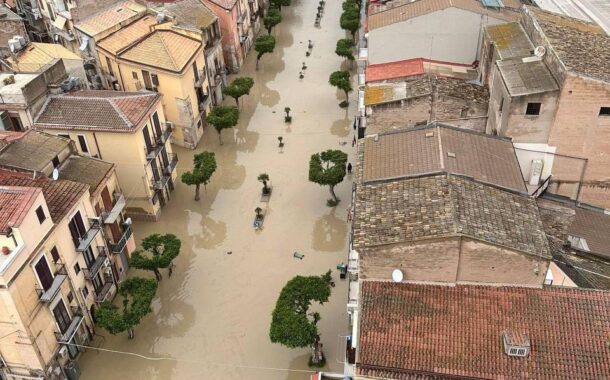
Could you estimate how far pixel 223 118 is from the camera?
142 feet

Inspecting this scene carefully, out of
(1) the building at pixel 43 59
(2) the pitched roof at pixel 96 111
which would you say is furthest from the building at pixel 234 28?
(2) the pitched roof at pixel 96 111

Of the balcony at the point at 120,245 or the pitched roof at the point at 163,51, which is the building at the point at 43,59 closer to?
the pitched roof at the point at 163,51

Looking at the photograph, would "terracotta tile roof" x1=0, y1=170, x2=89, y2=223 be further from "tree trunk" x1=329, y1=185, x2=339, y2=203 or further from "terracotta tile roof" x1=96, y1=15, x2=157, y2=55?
"terracotta tile roof" x1=96, y1=15, x2=157, y2=55

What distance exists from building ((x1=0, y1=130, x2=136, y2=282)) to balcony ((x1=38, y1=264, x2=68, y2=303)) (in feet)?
14.2

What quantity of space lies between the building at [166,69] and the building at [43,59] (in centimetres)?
270

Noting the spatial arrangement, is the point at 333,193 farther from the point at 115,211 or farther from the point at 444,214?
the point at 444,214

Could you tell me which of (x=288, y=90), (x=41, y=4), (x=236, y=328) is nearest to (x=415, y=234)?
(x=236, y=328)

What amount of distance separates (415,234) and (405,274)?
72.6 inches

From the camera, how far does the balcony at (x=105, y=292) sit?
1146 inches

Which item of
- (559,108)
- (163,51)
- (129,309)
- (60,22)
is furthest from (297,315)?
(60,22)

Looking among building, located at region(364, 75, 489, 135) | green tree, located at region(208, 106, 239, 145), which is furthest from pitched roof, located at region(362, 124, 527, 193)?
green tree, located at region(208, 106, 239, 145)

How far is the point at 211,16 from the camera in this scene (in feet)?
168

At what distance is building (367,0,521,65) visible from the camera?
123 feet

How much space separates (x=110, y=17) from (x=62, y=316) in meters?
31.2
